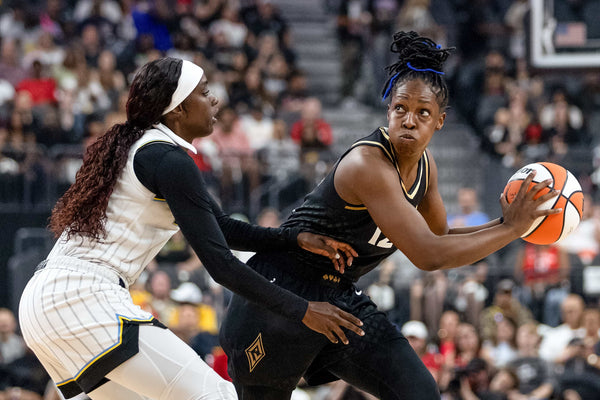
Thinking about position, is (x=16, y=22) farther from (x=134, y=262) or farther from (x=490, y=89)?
(x=134, y=262)

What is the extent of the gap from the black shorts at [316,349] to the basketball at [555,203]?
2.62 feet

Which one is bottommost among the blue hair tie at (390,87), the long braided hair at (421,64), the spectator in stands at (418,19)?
the spectator in stands at (418,19)

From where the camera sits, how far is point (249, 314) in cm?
413

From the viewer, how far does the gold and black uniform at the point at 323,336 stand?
398 centimetres

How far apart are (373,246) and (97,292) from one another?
133cm

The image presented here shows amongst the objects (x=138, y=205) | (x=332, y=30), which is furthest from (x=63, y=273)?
(x=332, y=30)

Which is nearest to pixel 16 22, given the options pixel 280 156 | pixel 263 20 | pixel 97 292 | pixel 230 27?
pixel 230 27

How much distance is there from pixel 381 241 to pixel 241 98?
8.57 meters

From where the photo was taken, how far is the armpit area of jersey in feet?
11.2

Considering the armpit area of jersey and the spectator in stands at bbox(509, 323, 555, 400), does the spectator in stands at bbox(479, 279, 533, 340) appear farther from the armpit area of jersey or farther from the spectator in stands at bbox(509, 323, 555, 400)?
the armpit area of jersey

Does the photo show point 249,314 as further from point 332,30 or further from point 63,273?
point 332,30

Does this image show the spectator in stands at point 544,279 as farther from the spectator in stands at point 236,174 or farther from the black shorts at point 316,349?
the black shorts at point 316,349

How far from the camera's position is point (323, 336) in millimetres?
4031

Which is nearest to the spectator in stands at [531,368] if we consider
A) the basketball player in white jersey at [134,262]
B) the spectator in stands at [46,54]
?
the basketball player in white jersey at [134,262]
